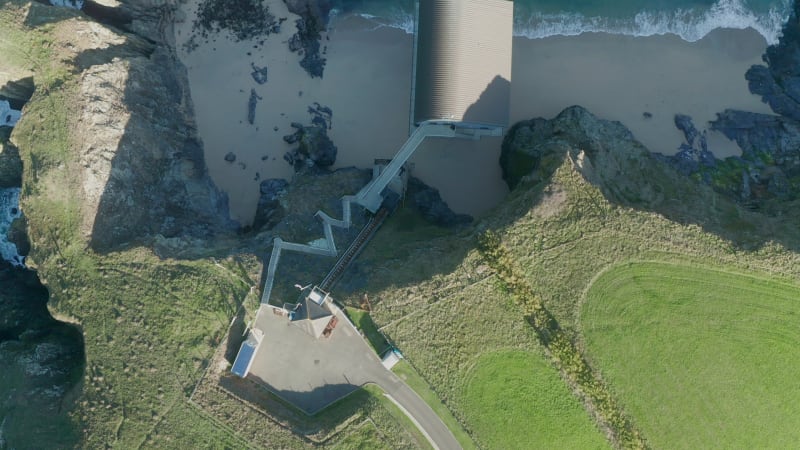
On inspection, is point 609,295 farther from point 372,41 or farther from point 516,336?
point 372,41

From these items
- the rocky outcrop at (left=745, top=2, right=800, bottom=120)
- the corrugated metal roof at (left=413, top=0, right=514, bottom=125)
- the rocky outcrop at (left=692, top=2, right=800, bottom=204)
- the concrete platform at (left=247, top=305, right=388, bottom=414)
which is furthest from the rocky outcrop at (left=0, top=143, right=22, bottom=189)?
the rocky outcrop at (left=745, top=2, right=800, bottom=120)

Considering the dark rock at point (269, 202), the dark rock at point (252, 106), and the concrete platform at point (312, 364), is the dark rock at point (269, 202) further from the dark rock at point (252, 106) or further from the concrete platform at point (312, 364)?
the concrete platform at point (312, 364)

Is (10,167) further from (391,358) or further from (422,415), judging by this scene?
(422,415)

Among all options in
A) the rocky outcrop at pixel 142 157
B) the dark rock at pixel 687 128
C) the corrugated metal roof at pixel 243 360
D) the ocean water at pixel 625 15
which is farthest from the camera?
the ocean water at pixel 625 15

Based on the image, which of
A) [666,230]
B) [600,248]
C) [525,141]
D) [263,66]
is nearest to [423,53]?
[525,141]

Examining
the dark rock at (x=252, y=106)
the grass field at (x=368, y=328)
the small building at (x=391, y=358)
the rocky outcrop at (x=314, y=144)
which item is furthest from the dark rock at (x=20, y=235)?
the small building at (x=391, y=358)

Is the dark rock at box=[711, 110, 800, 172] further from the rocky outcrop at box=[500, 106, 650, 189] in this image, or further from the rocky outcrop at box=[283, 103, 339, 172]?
the rocky outcrop at box=[283, 103, 339, 172]
